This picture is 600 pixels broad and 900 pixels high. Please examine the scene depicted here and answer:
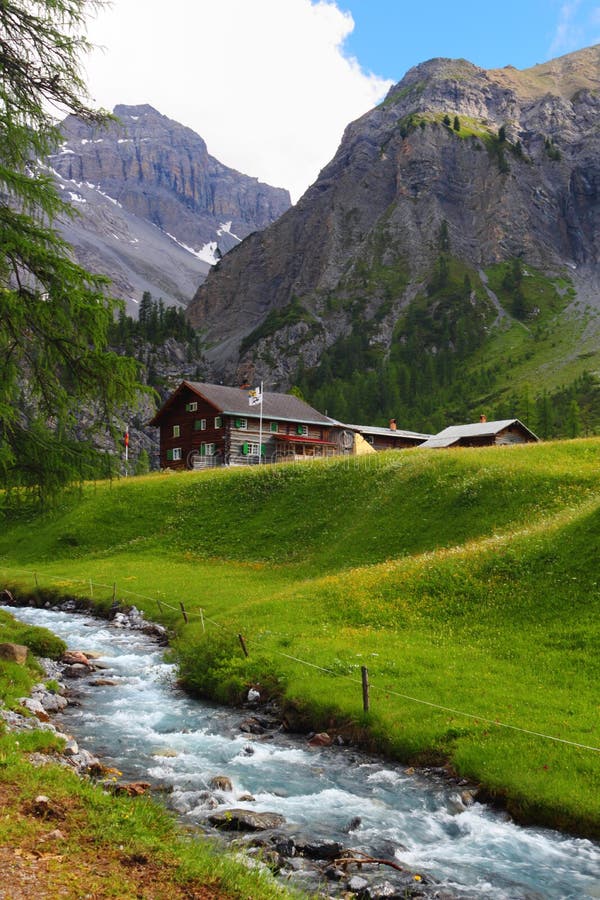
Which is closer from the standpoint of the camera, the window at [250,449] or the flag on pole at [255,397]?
the flag on pole at [255,397]

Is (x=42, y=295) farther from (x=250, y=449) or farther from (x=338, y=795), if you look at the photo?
(x=250, y=449)

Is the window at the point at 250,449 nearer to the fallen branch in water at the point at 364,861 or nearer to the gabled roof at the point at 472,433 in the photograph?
the gabled roof at the point at 472,433

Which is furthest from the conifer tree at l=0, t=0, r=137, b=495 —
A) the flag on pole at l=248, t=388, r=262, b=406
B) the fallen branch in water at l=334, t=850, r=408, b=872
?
the flag on pole at l=248, t=388, r=262, b=406

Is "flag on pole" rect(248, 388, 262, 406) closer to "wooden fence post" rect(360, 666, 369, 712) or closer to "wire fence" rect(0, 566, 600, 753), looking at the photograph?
"wire fence" rect(0, 566, 600, 753)

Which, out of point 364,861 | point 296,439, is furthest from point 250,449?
point 364,861

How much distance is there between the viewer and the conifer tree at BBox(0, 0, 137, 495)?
1603 cm

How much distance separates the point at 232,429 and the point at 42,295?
65.0m

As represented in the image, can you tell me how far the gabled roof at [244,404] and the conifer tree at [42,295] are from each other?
62.5 metres

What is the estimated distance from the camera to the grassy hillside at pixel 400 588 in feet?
55.5

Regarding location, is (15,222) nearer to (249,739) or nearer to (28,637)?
(249,739)

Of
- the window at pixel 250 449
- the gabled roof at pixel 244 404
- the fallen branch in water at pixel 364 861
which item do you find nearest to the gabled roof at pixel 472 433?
the gabled roof at pixel 244 404

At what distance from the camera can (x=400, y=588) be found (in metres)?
29.9

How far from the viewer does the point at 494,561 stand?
29266 mm

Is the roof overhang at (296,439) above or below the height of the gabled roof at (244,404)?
below
